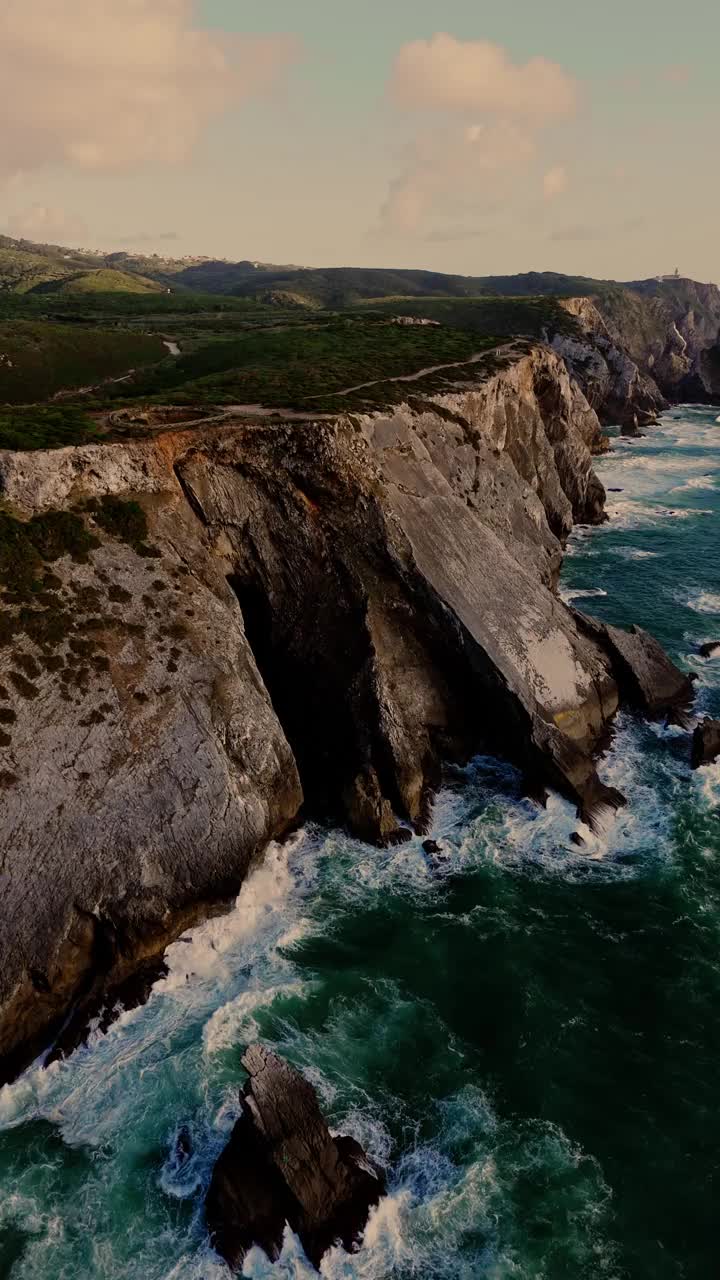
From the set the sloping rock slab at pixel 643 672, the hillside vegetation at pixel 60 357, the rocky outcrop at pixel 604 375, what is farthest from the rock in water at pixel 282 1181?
the rocky outcrop at pixel 604 375

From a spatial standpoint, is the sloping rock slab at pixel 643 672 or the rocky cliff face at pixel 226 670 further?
the sloping rock slab at pixel 643 672

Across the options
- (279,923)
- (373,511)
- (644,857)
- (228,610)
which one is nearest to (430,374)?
(373,511)

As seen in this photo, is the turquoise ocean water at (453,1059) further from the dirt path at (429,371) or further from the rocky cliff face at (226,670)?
the dirt path at (429,371)

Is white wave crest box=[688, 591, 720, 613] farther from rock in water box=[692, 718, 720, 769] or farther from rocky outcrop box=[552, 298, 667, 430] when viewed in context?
rocky outcrop box=[552, 298, 667, 430]

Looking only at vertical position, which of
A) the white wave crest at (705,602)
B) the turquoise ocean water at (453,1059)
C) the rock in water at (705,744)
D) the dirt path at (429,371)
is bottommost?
the turquoise ocean water at (453,1059)

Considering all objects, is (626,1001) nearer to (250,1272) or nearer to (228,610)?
(250,1272)

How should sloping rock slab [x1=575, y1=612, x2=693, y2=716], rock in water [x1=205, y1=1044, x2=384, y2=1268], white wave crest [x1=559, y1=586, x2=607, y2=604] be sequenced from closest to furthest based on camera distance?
rock in water [x1=205, y1=1044, x2=384, y2=1268], sloping rock slab [x1=575, y1=612, x2=693, y2=716], white wave crest [x1=559, y1=586, x2=607, y2=604]

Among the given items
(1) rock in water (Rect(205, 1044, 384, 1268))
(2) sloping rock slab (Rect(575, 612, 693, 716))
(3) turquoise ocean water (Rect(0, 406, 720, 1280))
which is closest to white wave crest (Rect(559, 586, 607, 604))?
(2) sloping rock slab (Rect(575, 612, 693, 716))
